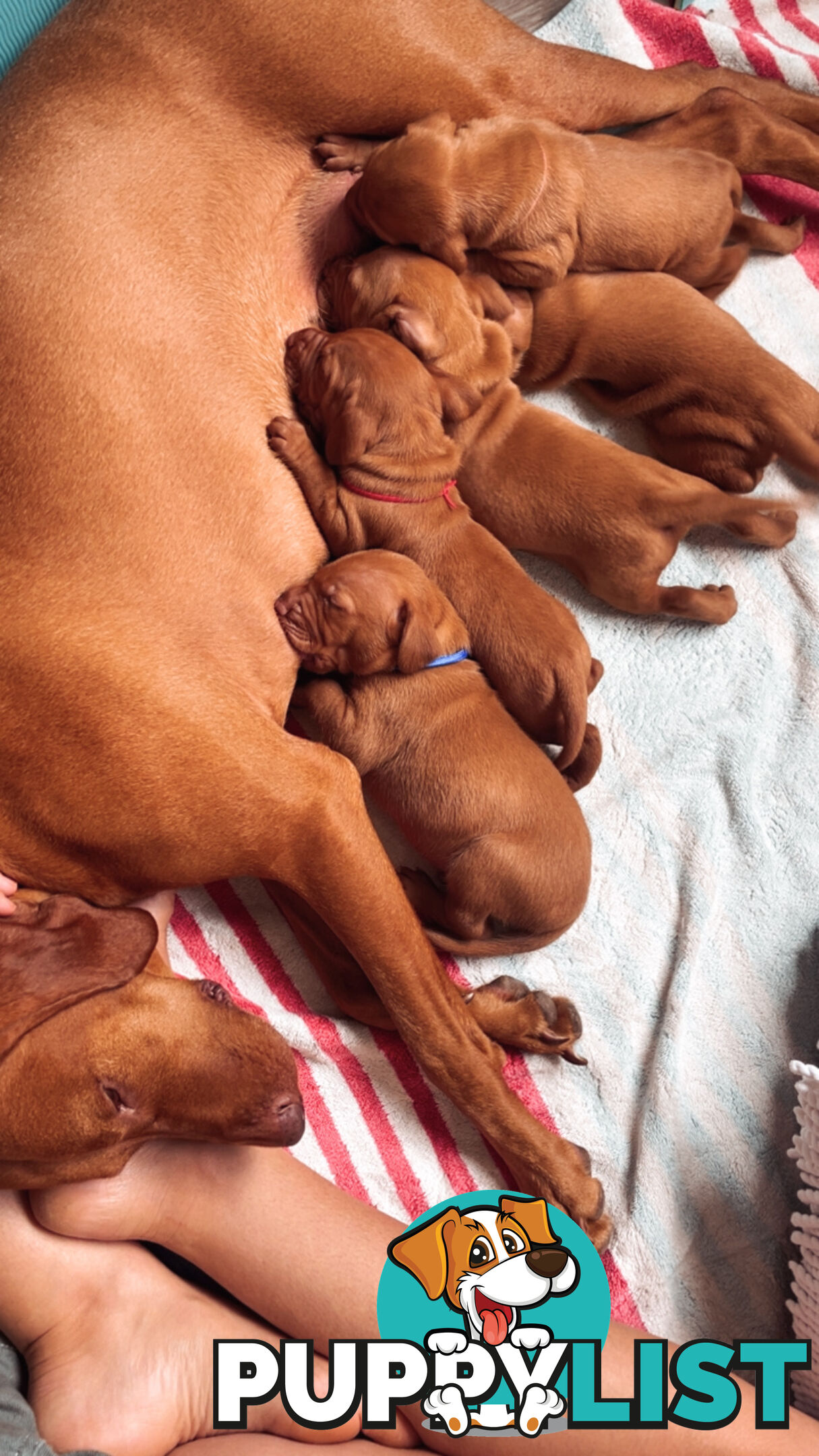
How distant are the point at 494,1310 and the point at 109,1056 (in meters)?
0.64

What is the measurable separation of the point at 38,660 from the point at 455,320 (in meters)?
1.02

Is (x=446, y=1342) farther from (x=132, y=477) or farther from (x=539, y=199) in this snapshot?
(x=539, y=199)

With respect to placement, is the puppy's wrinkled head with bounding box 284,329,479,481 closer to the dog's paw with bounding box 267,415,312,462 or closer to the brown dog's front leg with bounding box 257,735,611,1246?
the dog's paw with bounding box 267,415,312,462

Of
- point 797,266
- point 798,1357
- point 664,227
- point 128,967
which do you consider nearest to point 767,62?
point 797,266

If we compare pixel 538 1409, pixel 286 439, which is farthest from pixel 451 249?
pixel 538 1409

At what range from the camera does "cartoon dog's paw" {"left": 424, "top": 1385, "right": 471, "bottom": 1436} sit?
5.51 ft

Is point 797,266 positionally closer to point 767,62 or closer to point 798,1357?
point 767,62

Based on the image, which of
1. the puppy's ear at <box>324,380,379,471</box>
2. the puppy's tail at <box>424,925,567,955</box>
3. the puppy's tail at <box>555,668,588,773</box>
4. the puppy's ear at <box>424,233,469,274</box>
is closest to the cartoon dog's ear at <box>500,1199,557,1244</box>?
the puppy's tail at <box>424,925,567,955</box>

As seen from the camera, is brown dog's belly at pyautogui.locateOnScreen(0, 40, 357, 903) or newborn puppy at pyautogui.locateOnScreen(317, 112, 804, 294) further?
newborn puppy at pyautogui.locateOnScreen(317, 112, 804, 294)

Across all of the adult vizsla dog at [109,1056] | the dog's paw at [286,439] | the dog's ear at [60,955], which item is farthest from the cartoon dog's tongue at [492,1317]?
the dog's paw at [286,439]

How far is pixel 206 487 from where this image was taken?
1900 mm

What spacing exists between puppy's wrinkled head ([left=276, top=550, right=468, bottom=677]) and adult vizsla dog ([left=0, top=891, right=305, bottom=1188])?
0.57 m

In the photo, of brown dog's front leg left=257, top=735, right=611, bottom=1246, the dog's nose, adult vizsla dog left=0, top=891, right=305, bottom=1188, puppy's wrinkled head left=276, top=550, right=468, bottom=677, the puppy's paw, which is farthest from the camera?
the puppy's paw

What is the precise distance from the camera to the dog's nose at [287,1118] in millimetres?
1671
